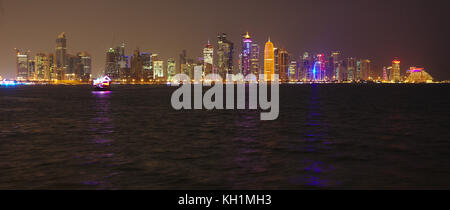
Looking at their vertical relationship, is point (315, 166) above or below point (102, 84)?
below

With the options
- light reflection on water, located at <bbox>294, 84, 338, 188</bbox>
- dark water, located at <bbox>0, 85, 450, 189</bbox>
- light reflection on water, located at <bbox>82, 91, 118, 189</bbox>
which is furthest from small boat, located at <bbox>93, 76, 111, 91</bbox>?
light reflection on water, located at <bbox>294, 84, 338, 188</bbox>

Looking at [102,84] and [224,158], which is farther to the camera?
[102,84]

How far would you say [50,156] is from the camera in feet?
74.8

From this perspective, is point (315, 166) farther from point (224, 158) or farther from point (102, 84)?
point (102, 84)

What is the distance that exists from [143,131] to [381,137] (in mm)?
18542

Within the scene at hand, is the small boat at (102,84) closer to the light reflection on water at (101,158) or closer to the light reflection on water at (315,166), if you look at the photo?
the light reflection on water at (101,158)

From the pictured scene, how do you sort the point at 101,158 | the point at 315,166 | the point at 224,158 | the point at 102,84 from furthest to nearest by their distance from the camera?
the point at 102,84 → the point at 224,158 → the point at 101,158 → the point at 315,166

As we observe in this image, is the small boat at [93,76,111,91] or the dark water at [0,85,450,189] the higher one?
the small boat at [93,76,111,91]

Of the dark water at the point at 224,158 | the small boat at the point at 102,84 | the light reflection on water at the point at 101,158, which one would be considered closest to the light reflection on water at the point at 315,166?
the dark water at the point at 224,158

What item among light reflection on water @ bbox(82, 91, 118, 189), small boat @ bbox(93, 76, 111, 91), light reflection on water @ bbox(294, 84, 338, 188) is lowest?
light reflection on water @ bbox(294, 84, 338, 188)

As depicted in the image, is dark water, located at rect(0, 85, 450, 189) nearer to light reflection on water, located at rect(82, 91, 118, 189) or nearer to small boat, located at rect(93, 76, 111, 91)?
light reflection on water, located at rect(82, 91, 118, 189)

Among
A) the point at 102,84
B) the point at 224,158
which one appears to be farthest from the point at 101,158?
the point at 102,84
